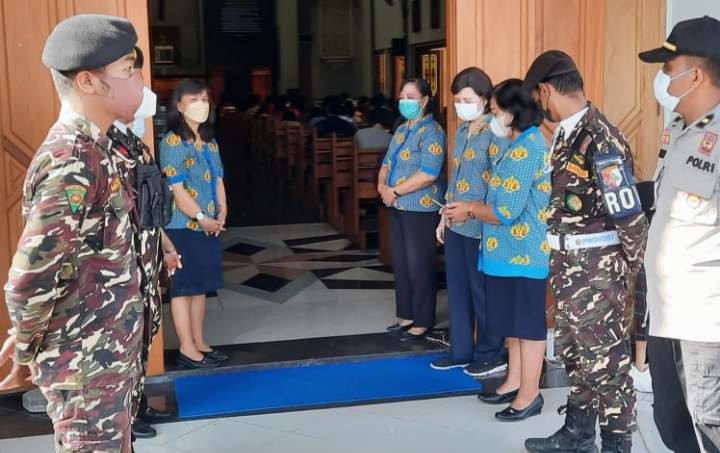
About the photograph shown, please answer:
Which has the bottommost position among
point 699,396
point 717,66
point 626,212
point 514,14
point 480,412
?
point 480,412

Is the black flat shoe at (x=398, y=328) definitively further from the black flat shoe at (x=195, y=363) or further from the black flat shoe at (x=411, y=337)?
the black flat shoe at (x=195, y=363)

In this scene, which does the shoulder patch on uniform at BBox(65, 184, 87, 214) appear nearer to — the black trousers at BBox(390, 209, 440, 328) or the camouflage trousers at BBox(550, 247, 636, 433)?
the camouflage trousers at BBox(550, 247, 636, 433)

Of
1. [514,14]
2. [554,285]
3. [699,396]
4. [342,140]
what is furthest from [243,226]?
[699,396]

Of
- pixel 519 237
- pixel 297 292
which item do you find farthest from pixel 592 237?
pixel 297 292

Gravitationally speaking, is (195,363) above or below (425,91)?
below

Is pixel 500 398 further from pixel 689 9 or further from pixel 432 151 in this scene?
pixel 689 9

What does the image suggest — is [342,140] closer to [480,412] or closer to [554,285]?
[480,412]

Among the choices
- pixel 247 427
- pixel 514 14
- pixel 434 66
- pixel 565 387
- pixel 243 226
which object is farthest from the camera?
pixel 434 66

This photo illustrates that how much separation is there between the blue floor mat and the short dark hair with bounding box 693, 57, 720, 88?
212 cm

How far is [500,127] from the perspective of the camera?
3762 millimetres

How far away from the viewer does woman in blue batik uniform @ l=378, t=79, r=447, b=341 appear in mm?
4695

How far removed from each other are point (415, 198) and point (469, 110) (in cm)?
70

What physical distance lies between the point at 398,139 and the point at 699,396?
105 inches

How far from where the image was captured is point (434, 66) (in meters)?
12.1
